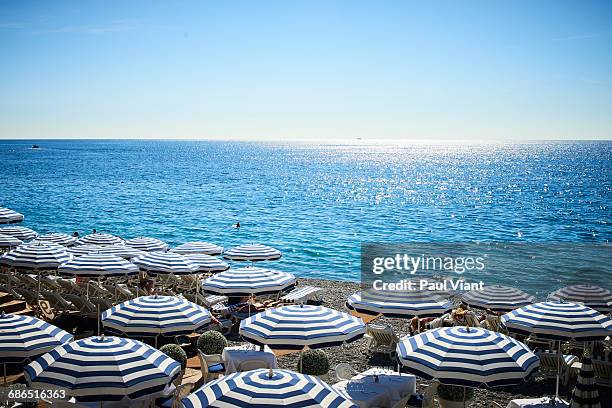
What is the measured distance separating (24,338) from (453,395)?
675cm

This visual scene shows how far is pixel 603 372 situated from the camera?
1141 cm

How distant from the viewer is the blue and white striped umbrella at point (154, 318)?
1028cm

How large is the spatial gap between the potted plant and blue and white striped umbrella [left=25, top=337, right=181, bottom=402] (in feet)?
14.3

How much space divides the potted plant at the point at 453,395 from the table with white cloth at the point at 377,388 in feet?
1.64

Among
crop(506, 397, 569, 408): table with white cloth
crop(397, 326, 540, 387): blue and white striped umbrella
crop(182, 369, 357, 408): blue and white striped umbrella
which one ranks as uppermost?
crop(182, 369, 357, 408): blue and white striped umbrella

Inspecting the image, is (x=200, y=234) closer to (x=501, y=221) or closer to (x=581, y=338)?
(x=501, y=221)

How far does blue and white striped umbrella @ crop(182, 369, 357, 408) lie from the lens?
633 centimetres

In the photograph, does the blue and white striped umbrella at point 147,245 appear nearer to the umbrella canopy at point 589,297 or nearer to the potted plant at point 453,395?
the umbrella canopy at point 589,297

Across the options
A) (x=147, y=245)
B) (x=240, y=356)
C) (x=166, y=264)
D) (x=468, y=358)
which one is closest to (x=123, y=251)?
(x=147, y=245)

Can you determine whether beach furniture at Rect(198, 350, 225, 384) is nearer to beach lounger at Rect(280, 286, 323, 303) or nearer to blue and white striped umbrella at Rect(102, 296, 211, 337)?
blue and white striped umbrella at Rect(102, 296, 211, 337)

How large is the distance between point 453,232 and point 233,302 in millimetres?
37362

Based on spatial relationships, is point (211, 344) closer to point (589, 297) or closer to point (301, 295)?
point (301, 295)

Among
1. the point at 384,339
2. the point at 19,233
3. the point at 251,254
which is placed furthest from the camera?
the point at 19,233

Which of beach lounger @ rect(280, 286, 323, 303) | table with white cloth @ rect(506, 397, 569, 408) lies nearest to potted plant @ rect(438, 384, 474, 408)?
table with white cloth @ rect(506, 397, 569, 408)
